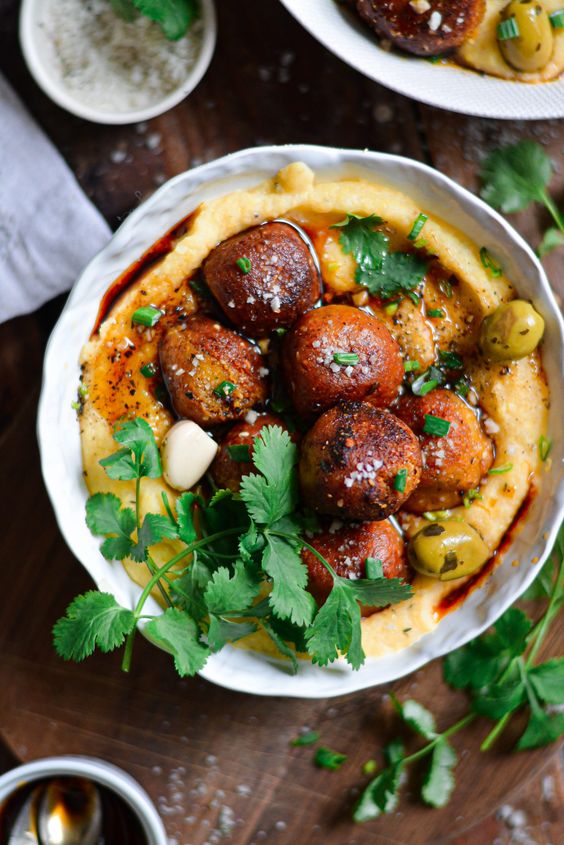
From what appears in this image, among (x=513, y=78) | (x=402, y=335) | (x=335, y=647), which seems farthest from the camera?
(x=513, y=78)

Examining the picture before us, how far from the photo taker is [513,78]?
255 cm

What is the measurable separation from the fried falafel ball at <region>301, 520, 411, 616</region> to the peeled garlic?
355 millimetres

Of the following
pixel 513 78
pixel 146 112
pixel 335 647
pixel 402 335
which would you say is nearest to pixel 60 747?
pixel 335 647

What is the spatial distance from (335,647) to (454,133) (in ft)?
5.17

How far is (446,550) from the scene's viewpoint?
2299mm

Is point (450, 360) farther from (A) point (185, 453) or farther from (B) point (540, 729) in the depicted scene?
(B) point (540, 729)

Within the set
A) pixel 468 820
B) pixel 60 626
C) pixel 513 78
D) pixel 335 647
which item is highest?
pixel 513 78

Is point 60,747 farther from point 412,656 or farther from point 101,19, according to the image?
point 101,19

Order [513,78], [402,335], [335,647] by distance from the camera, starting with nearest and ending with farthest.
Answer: [335,647], [402,335], [513,78]

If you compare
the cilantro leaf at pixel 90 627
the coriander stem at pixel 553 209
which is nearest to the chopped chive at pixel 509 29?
the coriander stem at pixel 553 209

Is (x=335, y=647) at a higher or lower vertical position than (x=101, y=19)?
lower

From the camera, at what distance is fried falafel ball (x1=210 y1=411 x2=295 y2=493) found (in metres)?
2.22

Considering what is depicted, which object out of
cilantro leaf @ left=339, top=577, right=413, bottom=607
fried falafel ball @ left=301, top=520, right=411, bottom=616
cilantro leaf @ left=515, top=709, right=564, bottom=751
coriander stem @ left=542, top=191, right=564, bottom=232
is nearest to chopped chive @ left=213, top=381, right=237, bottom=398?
fried falafel ball @ left=301, top=520, right=411, bottom=616

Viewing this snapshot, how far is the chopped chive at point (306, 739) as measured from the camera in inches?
104
